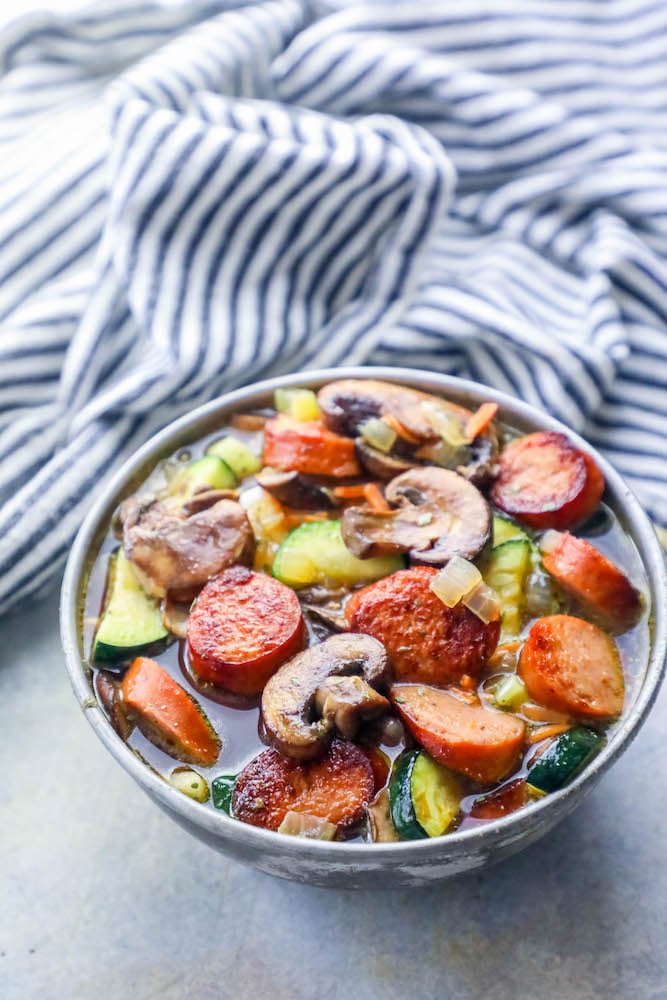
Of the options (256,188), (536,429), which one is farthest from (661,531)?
(256,188)

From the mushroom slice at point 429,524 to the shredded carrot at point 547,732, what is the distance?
27 cm

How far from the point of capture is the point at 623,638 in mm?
1576

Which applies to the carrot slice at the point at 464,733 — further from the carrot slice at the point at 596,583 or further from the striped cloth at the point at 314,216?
the striped cloth at the point at 314,216

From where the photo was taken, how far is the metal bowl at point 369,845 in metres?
1.32

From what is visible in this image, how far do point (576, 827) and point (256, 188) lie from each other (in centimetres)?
137

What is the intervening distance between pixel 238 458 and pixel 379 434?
0.25m

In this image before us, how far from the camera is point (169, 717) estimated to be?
4.85 feet

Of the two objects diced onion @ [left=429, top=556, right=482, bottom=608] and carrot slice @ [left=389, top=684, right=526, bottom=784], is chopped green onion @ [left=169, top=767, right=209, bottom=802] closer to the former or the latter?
carrot slice @ [left=389, top=684, right=526, bottom=784]

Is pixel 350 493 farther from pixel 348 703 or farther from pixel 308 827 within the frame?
pixel 308 827

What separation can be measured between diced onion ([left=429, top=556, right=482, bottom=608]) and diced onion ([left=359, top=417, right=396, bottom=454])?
0.29 meters

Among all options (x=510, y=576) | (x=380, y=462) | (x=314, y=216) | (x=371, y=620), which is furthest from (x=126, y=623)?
(x=314, y=216)

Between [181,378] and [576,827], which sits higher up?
[181,378]

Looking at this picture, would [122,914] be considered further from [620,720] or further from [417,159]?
[417,159]

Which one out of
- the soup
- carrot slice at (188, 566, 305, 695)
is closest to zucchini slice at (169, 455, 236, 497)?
the soup
